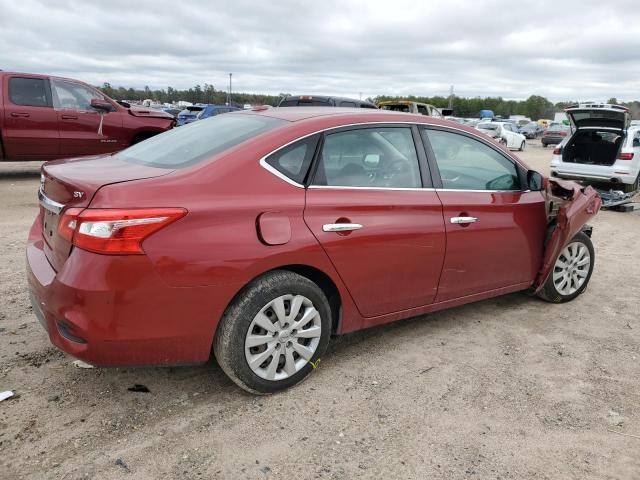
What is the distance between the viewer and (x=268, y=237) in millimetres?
2738

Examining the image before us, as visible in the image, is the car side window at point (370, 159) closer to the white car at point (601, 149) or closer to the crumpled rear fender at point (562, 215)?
the crumpled rear fender at point (562, 215)

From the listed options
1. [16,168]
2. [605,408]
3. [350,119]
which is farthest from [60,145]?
[605,408]

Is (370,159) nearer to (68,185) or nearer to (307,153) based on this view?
(307,153)

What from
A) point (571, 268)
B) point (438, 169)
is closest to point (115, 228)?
point (438, 169)

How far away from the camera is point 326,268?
9.75ft

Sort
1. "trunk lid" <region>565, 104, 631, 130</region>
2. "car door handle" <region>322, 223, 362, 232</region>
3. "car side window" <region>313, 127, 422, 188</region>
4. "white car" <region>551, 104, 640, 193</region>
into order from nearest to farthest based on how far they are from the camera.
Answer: "car door handle" <region>322, 223, 362, 232</region> → "car side window" <region>313, 127, 422, 188</region> → "trunk lid" <region>565, 104, 631, 130</region> → "white car" <region>551, 104, 640, 193</region>

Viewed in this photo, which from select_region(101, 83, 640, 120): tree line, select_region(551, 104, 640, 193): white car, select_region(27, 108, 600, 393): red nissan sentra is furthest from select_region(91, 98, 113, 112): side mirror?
select_region(101, 83, 640, 120): tree line

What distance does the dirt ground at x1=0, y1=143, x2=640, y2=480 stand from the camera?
2.45 metres

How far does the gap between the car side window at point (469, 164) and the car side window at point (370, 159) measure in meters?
0.24

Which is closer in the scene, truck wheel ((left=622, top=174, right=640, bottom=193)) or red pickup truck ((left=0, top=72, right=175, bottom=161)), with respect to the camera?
red pickup truck ((left=0, top=72, right=175, bottom=161))

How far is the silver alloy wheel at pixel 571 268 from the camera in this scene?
4.51 m

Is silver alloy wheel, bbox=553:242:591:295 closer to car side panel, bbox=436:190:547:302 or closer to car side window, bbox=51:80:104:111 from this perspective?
car side panel, bbox=436:190:547:302

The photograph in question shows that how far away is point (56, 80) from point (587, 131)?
10.6 meters

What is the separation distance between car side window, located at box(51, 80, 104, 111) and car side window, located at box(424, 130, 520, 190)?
7.85 metres
